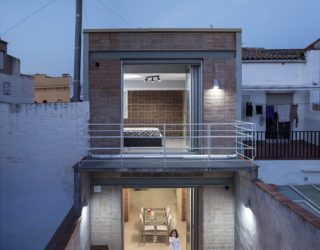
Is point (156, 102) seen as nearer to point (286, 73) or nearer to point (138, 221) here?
point (138, 221)

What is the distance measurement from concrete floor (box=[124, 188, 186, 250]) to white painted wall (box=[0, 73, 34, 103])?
7.61 meters

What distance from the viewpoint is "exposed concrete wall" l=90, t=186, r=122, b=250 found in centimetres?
1093

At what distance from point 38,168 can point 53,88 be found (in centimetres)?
2410

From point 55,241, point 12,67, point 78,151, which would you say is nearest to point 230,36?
point 78,151

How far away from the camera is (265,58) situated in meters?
16.0

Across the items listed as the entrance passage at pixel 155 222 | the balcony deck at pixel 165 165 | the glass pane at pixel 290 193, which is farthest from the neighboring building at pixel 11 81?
the glass pane at pixel 290 193

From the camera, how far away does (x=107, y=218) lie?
1095cm

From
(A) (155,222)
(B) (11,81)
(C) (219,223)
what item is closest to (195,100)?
(C) (219,223)

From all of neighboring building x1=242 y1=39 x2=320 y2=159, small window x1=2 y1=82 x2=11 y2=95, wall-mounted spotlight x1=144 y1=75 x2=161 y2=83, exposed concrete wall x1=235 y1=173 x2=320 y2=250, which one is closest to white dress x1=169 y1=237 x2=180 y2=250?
exposed concrete wall x1=235 y1=173 x2=320 y2=250

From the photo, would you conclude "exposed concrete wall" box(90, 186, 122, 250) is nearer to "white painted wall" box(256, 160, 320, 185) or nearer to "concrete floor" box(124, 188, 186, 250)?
"concrete floor" box(124, 188, 186, 250)


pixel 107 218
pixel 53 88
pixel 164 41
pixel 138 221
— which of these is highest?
pixel 53 88

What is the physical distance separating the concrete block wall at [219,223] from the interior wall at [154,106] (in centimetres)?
626

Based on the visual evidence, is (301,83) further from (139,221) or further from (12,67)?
(12,67)

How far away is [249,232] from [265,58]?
8.98 meters
